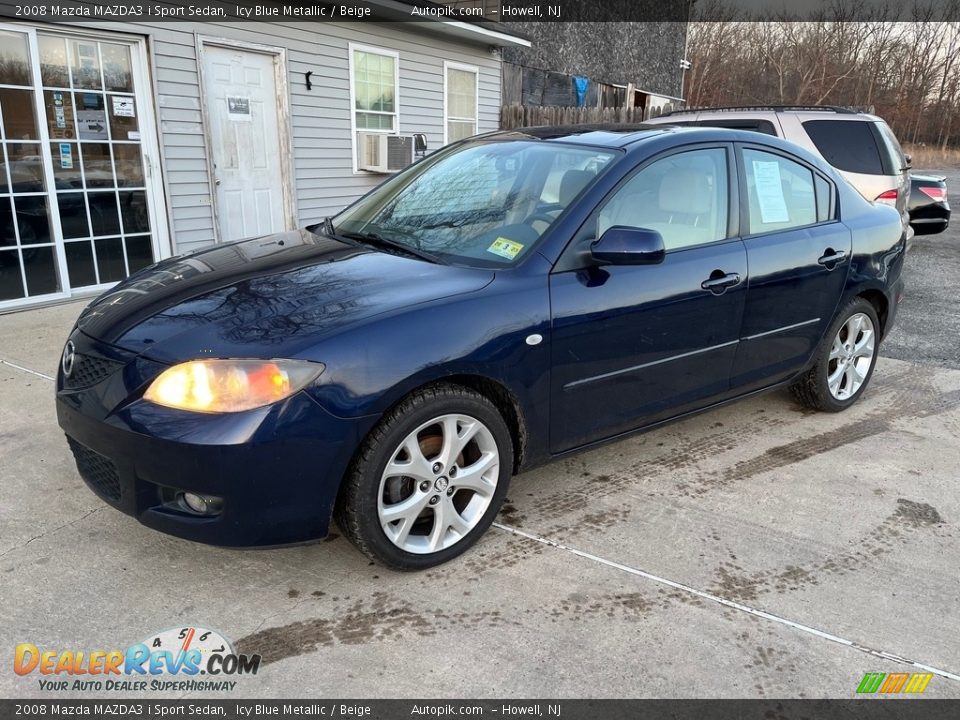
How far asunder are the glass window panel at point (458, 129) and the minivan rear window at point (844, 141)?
5.28m

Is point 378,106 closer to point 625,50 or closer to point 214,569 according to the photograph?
point 214,569

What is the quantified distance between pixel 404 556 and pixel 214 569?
73cm

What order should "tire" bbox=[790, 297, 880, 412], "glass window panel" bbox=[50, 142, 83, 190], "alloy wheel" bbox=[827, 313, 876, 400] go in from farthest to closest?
"glass window panel" bbox=[50, 142, 83, 190]
"alloy wheel" bbox=[827, 313, 876, 400]
"tire" bbox=[790, 297, 880, 412]

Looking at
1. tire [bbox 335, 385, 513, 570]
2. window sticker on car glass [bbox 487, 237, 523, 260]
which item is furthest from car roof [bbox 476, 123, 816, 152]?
tire [bbox 335, 385, 513, 570]

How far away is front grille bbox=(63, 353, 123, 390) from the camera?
2.56 meters

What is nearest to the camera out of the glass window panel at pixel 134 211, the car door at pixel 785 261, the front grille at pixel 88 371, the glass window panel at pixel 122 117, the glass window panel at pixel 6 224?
the front grille at pixel 88 371

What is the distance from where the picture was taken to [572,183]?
10.5ft

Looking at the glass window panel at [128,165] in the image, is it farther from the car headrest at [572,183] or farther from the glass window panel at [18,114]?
the car headrest at [572,183]

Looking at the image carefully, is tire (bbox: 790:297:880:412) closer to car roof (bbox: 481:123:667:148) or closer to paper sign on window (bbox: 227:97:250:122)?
car roof (bbox: 481:123:667:148)

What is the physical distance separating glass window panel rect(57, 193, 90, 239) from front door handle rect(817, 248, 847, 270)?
605 centimetres

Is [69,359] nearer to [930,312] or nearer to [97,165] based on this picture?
[97,165]

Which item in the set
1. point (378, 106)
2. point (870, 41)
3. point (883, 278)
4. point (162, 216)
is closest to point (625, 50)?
point (378, 106)

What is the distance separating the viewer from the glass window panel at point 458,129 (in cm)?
1113

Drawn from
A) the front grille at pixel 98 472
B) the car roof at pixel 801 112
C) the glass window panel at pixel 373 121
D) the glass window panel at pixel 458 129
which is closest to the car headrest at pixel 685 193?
the front grille at pixel 98 472
